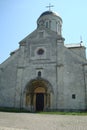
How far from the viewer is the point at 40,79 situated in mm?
22125

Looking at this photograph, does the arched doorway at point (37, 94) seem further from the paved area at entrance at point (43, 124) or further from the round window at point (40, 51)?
the paved area at entrance at point (43, 124)

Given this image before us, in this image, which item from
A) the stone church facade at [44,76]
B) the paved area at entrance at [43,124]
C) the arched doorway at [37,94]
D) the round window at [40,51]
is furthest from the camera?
the round window at [40,51]

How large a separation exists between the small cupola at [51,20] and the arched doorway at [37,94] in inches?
451

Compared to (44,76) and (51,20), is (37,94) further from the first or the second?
(51,20)

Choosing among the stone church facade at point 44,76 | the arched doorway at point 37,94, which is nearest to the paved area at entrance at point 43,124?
the stone church facade at point 44,76

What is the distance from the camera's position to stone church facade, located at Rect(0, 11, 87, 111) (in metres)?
20.7

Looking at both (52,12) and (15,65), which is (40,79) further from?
(52,12)

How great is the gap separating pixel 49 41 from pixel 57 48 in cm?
153

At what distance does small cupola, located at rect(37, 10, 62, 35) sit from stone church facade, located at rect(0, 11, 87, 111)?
6437 mm

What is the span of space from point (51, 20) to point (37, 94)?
45.2ft

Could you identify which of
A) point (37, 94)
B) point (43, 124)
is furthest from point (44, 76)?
point (43, 124)

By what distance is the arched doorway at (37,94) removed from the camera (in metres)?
22.0

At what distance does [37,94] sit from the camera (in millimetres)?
23281

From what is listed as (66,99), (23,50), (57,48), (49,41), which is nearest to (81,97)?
(66,99)
